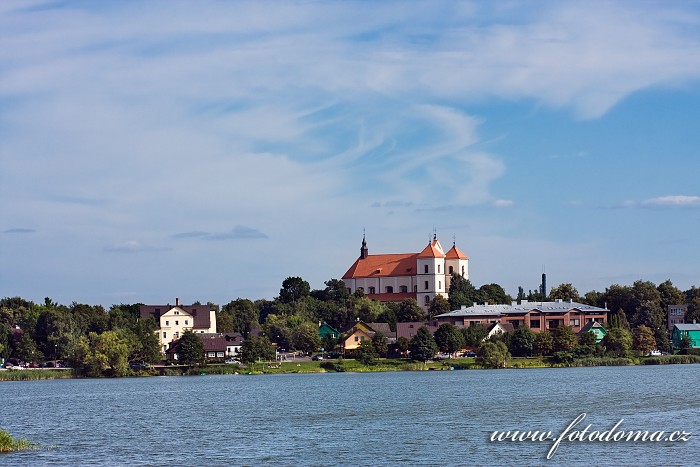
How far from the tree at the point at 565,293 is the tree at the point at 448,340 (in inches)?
1592

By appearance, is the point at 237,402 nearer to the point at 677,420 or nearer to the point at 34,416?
the point at 34,416

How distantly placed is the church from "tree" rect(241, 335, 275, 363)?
2393 inches

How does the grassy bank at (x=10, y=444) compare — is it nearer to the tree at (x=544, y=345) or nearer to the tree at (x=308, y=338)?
the tree at (x=544, y=345)

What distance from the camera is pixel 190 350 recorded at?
9438cm

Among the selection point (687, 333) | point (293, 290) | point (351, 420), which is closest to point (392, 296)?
point (293, 290)

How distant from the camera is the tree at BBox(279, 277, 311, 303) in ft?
511

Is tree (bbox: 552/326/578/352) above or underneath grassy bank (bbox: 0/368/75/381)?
above

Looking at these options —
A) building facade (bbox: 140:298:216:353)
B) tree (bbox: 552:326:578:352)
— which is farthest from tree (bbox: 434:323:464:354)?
building facade (bbox: 140:298:216:353)

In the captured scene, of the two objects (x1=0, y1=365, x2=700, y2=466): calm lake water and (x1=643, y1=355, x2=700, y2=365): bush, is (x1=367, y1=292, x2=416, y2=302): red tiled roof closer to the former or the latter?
(x1=643, y1=355, x2=700, y2=365): bush

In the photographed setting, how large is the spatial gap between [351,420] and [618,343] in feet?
208

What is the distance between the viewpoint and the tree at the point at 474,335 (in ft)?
352

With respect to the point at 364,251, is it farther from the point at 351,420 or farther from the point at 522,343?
the point at 351,420

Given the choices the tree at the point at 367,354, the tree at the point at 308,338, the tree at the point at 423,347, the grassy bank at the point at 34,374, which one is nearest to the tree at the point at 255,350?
the tree at the point at 367,354

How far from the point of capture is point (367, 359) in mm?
97812
